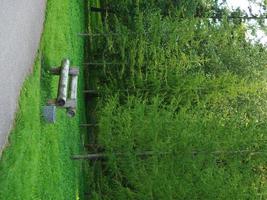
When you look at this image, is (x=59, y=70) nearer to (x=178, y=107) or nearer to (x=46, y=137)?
(x=46, y=137)

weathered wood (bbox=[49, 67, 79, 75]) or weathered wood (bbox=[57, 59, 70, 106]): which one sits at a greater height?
weathered wood (bbox=[49, 67, 79, 75])

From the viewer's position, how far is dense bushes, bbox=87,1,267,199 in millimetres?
8992

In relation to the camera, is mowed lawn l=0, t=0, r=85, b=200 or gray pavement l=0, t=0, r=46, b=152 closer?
gray pavement l=0, t=0, r=46, b=152

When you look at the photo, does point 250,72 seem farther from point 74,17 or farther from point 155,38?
point 74,17

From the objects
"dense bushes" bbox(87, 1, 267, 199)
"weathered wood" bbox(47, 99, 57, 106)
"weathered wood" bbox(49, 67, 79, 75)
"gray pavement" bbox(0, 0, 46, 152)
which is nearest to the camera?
"gray pavement" bbox(0, 0, 46, 152)

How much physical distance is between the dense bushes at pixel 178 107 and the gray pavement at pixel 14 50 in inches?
110

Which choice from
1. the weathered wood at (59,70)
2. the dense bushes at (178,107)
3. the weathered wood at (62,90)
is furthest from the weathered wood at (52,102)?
the dense bushes at (178,107)

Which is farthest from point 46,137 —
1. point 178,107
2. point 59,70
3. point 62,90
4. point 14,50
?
point 178,107

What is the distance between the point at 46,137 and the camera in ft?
26.0

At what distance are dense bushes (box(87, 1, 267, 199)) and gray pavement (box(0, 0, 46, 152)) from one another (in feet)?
9.19

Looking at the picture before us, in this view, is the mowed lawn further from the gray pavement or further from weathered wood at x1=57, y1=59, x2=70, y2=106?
weathered wood at x1=57, y1=59, x2=70, y2=106

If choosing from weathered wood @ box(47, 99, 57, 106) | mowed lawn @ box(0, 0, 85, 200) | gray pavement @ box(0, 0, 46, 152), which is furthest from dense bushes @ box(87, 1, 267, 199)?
gray pavement @ box(0, 0, 46, 152)

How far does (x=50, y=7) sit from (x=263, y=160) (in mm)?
4553

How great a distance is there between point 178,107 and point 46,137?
400 centimetres
